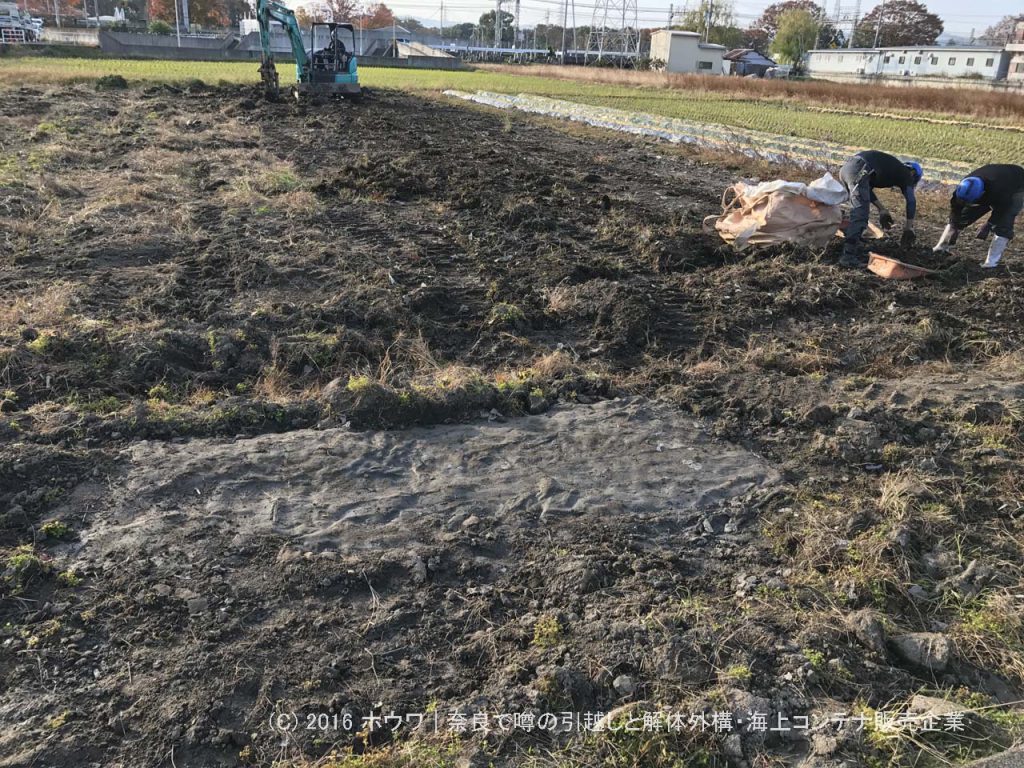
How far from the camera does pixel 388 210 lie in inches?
369

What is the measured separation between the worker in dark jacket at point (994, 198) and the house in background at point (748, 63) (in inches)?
2454

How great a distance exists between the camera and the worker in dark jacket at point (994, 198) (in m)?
7.07

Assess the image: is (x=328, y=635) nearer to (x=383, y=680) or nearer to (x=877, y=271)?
(x=383, y=680)

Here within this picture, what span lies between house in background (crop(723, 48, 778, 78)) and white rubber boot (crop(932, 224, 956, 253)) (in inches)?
2439

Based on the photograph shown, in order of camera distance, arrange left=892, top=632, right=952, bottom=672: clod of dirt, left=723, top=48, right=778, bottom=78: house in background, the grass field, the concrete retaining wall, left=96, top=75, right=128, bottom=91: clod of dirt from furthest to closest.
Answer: left=723, top=48, right=778, bottom=78: house in background < the concrete retaining wall < left=96, top=75, right=128, bottom=91: clod of dirt < the grass field < left=892, top=632, right=952, bottom=672: clod of dirt

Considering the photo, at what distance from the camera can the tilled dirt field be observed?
8.39 feet

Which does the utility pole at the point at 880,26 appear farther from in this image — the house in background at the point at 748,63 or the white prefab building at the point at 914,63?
the house in background at the point at 748,63

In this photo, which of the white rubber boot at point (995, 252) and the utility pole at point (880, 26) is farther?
the utility pole at point (880, 26)

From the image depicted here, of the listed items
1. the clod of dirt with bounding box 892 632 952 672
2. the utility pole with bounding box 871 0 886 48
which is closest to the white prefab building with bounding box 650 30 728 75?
the utility pole with bounding box 871 0 886 48

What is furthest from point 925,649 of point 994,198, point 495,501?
point 994,198

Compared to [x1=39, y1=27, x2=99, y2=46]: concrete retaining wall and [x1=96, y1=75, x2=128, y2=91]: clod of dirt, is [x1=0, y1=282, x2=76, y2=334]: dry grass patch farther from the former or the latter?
[x1=39, y1=27, x2=99, y2=46]: concrete retaining wall

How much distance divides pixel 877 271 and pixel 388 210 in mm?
6002

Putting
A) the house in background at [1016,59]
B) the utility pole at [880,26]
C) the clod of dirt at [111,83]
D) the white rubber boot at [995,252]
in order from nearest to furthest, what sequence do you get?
the white rubber boot at [995,252]
the clod of dirt at [111,83]
the house in background at [1016,59]
the utility pole at [880,26]

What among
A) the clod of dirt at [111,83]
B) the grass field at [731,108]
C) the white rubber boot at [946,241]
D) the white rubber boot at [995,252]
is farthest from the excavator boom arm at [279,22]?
the white rubber boot at [995,252]
